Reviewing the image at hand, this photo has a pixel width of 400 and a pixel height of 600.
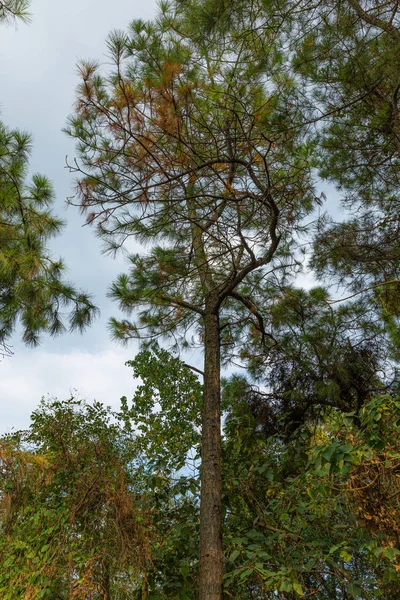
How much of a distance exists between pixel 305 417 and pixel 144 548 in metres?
2.73

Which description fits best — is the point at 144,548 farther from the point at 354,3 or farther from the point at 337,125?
the point at 354,3

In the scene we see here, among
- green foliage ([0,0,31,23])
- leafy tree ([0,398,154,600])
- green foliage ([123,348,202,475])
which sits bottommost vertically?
leafy tree ([0,398,154,600])

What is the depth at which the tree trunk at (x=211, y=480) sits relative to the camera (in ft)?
9.63

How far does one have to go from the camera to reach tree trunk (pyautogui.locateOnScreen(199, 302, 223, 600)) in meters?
2.94

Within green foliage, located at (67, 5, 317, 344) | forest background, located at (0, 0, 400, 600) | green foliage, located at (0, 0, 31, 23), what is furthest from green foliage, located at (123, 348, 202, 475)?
green foliage, located at (0, 0, 31, 23)

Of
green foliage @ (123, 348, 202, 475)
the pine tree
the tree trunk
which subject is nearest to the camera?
the tree trunk

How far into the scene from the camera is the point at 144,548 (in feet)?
10.5

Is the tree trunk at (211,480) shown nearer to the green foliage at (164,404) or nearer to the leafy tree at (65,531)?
the leafy tree at (65,531)

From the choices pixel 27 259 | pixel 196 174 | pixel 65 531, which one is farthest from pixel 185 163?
pixel 65 531

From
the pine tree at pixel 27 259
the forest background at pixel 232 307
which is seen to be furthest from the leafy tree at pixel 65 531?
the pine tree at pixel 27 259

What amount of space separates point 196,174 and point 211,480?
6.80ft

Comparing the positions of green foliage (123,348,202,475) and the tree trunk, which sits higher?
green foliage (123,348,202,475)

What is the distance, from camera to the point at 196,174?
326cm

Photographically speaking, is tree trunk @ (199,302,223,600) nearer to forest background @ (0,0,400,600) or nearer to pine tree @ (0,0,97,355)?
forest background @ (0,0,400,600)
